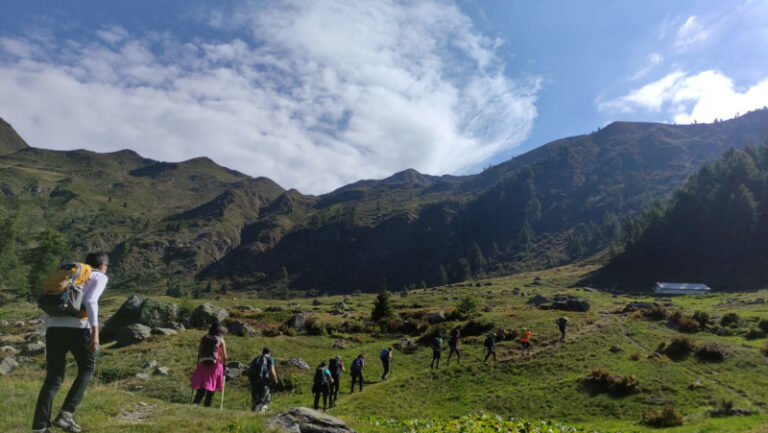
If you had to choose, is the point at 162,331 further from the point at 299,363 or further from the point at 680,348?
the point at 680,348

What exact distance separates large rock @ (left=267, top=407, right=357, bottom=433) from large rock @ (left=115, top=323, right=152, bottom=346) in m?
31.3

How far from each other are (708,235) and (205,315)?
524 ft

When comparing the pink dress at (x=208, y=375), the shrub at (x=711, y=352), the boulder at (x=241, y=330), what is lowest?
the shrub at (x=711, y=352)

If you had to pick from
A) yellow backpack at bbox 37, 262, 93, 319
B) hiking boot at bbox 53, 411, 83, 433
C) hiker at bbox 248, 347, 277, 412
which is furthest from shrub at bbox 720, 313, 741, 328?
yellow backpack at bbox 37, 262, 93, 319

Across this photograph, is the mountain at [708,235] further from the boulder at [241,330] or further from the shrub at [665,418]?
the boulder at [241,330]

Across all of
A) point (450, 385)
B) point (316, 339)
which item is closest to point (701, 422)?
point (450, 385)

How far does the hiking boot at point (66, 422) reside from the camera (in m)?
7.97

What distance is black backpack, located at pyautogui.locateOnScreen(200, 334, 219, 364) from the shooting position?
511 inches

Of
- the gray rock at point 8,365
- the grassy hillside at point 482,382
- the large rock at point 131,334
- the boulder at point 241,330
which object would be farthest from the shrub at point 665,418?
the large rock at point 131,334

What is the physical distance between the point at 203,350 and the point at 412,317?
40344mm

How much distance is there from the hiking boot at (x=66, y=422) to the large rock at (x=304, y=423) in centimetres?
402

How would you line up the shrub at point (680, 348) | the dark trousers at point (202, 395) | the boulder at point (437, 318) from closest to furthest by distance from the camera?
1. the dark trousers at point (202, 395)
2. the shrub at point (680, 348)
3. the boulder at point (437, 318)

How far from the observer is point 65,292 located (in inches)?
298

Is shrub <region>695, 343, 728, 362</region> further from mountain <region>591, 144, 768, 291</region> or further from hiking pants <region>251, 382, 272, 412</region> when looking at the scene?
mountain <region>591, 144, 768, 291</region>
